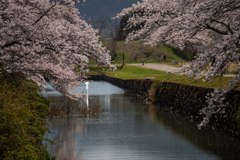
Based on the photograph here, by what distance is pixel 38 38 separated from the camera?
1047 centimetres

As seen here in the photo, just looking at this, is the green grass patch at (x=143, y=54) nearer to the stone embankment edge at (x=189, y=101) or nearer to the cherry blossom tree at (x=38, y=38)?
the stone embankment edge at (x=189, y=101)

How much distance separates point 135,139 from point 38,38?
7.06m

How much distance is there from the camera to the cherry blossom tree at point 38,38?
984cm

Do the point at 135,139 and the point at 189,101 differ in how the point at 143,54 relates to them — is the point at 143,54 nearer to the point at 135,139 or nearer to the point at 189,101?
the point at 189,101

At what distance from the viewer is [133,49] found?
82625 mm

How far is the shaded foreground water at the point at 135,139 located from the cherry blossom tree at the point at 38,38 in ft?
11.1

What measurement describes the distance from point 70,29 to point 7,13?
2.24m

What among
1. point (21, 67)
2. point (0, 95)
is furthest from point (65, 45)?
point (0, 95)

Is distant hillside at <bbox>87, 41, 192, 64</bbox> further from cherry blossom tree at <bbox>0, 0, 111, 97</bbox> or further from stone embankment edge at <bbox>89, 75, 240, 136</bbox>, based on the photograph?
cherry blossom tree at <bbox>0, 0, 111, 97</bbox>

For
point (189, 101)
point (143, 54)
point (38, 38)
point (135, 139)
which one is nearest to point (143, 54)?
point (143, 54)

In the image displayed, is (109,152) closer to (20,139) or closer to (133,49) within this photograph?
(20,139)

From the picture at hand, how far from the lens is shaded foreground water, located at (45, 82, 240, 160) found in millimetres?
12070

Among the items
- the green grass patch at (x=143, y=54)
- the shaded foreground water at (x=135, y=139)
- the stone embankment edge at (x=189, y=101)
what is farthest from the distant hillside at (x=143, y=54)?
the shaded foreground water at (x=135, y=139)

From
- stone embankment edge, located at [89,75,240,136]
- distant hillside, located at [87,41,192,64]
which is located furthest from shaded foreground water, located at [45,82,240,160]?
distant hillside, located at [87,41,192,64]
